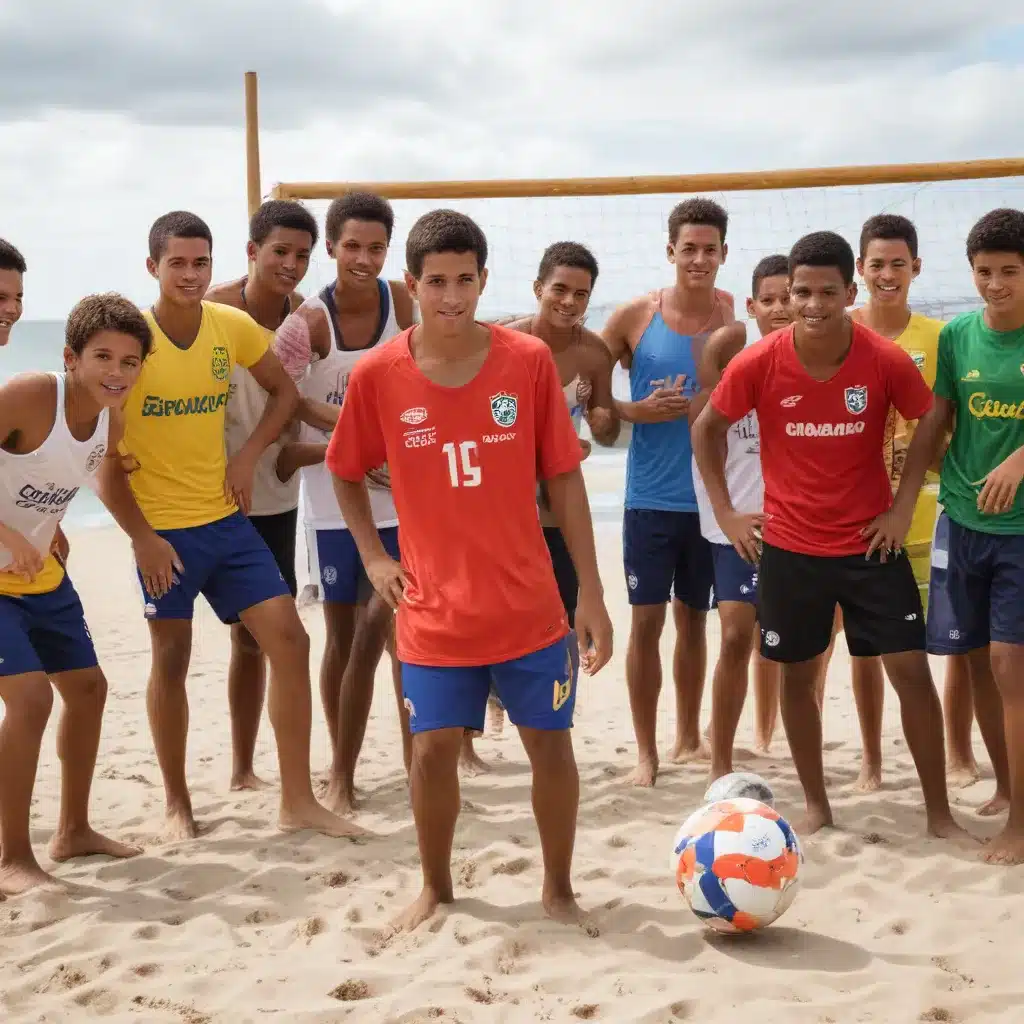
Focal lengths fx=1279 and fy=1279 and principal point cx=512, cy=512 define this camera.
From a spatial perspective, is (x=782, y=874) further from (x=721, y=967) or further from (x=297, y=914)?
(x=297, y=914)

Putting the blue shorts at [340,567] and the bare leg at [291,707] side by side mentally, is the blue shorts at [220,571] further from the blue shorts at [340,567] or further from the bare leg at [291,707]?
the blue shorts at [340,567]

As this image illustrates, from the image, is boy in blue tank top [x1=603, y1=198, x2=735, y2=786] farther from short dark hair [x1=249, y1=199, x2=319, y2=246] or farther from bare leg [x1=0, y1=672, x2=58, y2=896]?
bare leg [x1=0, y1=672, x2=58, y2=896]

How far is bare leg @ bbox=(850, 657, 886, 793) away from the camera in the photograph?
16.0 feet

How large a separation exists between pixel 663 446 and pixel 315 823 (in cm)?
195

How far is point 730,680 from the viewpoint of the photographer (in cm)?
485

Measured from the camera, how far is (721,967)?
3.34 metres

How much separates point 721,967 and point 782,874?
0.96ft

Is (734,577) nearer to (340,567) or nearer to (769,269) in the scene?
(769,269)

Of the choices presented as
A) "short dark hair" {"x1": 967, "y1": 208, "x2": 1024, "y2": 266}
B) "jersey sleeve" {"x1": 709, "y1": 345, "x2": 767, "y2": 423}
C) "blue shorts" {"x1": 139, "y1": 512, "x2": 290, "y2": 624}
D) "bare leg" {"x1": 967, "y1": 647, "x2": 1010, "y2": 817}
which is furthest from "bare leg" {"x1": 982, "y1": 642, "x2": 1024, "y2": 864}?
"blue shorts" {"x1": 139, "y1": 512, "x2": 290, "y2": 624}

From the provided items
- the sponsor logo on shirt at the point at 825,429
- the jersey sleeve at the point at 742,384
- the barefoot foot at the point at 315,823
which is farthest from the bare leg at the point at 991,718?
the barefoot foot at the point at 315,823

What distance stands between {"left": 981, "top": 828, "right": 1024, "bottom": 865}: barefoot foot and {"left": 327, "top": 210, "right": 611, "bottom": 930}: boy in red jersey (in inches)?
55.3

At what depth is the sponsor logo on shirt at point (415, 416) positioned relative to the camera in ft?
11.4

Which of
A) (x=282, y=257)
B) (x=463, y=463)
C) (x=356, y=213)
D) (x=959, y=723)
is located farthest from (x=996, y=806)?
(x=282, y=257)

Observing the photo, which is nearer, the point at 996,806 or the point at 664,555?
the point at 996,806
